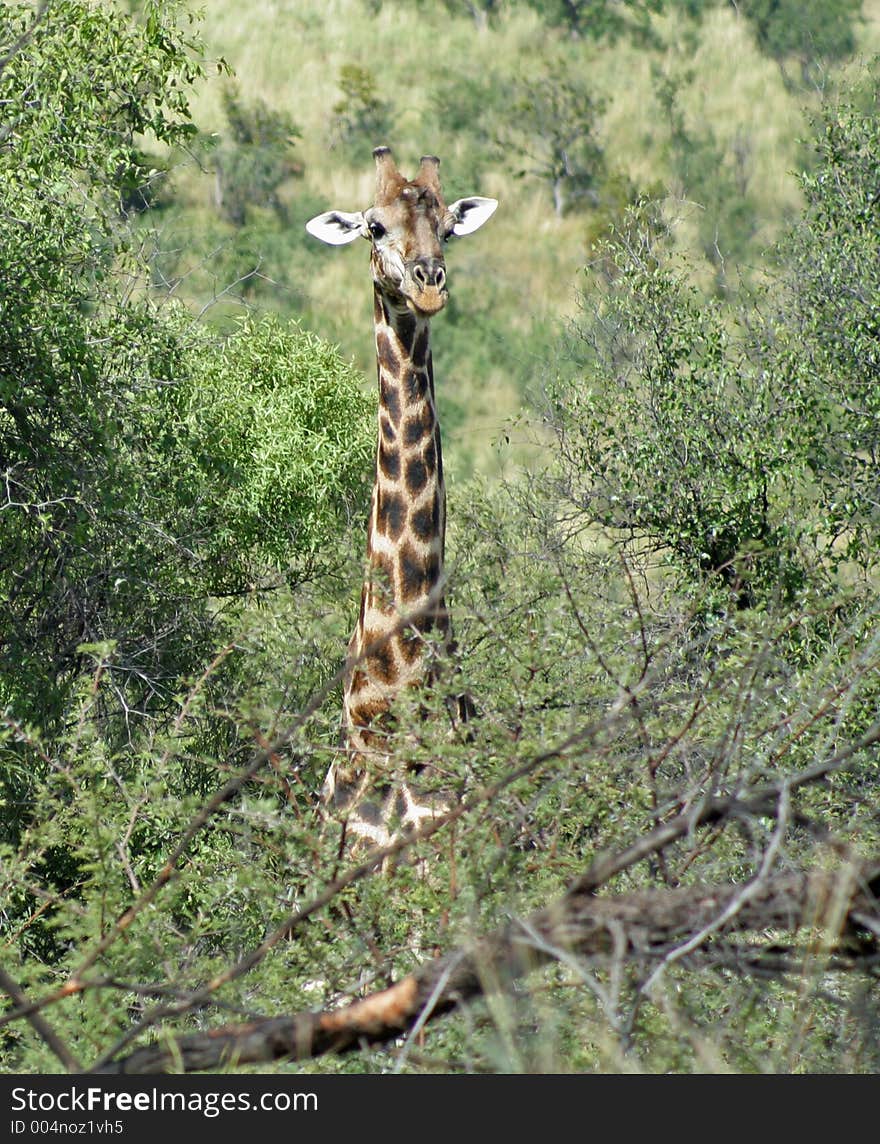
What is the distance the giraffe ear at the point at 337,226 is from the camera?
7.16 m

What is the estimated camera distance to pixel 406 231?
6555mm

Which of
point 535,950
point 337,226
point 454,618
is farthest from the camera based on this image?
point 454,618

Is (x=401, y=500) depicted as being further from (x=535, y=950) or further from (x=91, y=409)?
(x=535, y=950)

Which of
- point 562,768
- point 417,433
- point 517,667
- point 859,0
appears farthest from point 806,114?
point 859,0

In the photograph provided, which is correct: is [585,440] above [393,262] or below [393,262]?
below

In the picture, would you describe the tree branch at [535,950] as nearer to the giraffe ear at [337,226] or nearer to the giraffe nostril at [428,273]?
the giraffe nostril at [428,273]

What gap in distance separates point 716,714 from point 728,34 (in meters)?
38.1

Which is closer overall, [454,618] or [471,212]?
[471,212]

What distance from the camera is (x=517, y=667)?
17.4 feet

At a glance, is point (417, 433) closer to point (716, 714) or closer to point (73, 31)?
point (716, 714)

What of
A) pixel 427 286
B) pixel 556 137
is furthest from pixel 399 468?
pixel 556 137

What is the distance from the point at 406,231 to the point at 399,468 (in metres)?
1.04

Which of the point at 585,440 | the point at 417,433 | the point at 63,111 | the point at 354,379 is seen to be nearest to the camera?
the point at 417,433

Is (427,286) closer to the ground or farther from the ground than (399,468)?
farther from the ground
